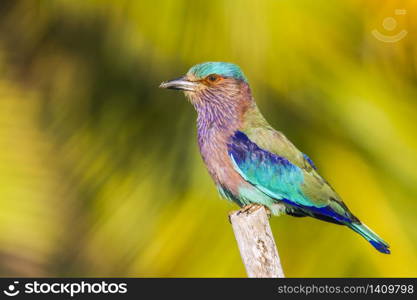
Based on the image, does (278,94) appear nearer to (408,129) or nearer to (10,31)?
(408,129)

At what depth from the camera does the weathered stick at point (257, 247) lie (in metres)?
4.95

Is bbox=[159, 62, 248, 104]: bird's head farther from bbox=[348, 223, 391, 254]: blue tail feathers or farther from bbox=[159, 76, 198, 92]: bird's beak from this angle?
bbox=[348, 223, 391, 254]: blue tail feathers

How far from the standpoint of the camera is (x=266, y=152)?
5766 mm

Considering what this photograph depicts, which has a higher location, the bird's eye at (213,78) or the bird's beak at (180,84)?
the bird's eye at (213,78)

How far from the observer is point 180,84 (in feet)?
19.2

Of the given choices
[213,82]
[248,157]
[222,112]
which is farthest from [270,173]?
[213,82]

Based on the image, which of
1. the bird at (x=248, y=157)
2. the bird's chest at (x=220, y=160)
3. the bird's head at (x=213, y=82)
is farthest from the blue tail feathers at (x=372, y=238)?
the bird's head at (x=213, y=82)

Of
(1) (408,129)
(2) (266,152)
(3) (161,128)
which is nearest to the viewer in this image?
(2) (266,152)

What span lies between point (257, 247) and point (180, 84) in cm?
123

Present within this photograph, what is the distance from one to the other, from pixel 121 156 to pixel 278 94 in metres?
1.05

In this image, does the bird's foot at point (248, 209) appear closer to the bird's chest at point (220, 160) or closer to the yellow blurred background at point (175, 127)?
the bird's chest at point (220, 160)

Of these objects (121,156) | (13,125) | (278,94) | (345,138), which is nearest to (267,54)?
(278,94)

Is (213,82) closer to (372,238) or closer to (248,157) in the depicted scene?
(248,157)

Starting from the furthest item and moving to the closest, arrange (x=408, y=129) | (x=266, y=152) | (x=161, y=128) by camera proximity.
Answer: (x=161, y=128) < (x=408, y=129) < (x=266, y=152)
